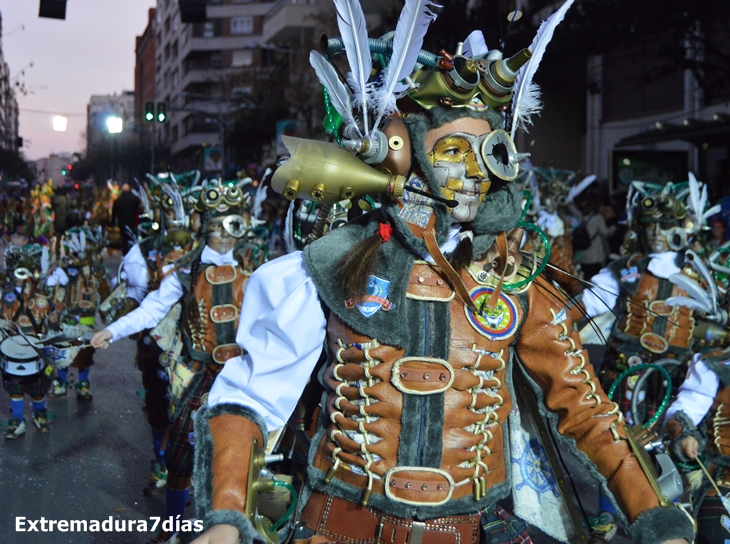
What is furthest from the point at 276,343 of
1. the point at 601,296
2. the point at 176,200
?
the point at 176,200

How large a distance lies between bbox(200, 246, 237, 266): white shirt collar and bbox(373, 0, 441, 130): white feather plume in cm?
379

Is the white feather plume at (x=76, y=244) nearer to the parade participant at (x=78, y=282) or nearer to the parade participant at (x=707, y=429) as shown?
the parade participant at (x=78, y=282)

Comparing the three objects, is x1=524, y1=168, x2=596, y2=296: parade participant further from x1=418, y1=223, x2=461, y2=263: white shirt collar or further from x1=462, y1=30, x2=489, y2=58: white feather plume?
x1=418, y1=223, x2=461, y2=263: white shirt collar

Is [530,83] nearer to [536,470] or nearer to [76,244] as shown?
[536,470]

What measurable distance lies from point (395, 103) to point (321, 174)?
39cm

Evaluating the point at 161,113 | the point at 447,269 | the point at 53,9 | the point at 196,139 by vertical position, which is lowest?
the point at 447,269

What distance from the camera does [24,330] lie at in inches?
373

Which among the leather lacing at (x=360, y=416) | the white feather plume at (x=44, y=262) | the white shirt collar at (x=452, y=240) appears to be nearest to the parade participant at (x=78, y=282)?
the white feather plume at (x=44, y=262)

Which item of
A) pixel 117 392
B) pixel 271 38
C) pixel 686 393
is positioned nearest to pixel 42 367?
pixel 117 392

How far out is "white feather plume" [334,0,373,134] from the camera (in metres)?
2.83

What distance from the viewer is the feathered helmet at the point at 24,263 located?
9.99 m

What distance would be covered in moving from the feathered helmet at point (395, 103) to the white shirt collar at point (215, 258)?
142 inches

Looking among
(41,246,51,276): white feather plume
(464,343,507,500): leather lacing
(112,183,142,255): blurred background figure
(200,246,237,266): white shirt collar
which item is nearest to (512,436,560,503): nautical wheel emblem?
(464,343,507,500): leather lacing

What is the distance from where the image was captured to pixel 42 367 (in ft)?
29.1
